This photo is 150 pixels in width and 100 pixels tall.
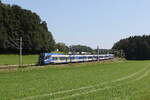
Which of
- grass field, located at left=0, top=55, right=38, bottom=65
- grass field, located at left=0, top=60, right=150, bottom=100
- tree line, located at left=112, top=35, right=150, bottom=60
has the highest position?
tree line, located at left=112, top=35, right=150, bottom=60

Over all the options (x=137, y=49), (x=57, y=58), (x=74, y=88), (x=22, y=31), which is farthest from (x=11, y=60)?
(x=137, y=49)

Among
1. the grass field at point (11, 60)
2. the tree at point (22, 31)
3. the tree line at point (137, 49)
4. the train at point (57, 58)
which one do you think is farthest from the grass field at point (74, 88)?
the tree line at point (137, 49)

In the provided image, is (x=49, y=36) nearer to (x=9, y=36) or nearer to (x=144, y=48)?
(x=9, y=36)

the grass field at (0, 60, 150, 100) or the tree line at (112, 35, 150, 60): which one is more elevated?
the tree line at (112, 35, 150, 60)

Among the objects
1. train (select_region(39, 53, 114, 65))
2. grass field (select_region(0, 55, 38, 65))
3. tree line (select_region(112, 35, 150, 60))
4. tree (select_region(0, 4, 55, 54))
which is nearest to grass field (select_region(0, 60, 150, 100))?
train (select_region(39, 53, 114, 65))

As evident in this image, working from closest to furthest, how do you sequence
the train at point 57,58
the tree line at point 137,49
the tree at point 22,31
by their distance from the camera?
the train at point 57,58, the tree at point 22,31, the tree line at point 137,49

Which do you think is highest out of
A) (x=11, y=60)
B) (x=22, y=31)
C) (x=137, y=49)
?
(x=22, y=31)

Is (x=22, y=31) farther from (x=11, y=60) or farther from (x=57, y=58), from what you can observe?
(x=57, y=58)

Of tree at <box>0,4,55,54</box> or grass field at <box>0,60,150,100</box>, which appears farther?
tree at <box>0,4,55,54</box>

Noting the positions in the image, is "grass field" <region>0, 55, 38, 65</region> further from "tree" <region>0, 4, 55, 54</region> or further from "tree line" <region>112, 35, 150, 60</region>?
"tree line" <region>112, 35, 150, 60</region>

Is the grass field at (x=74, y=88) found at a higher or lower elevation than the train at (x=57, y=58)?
lower

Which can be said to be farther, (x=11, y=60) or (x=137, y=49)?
(x=137, y=49)

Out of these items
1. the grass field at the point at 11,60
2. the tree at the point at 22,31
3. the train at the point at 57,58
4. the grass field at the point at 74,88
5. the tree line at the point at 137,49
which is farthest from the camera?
the tree line at the point at 137,49

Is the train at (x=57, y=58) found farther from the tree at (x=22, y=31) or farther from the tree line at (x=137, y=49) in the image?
the tree line at (x=137, y=49)
